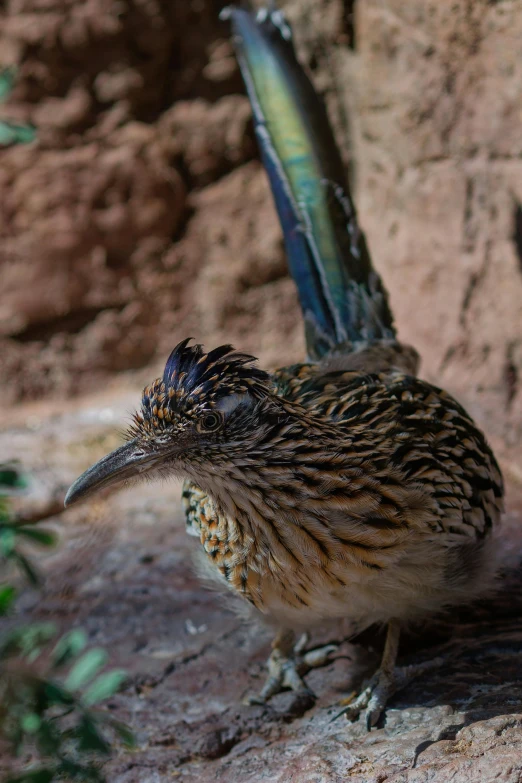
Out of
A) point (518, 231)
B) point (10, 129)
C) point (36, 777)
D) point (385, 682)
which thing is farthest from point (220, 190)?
point (36, 777)

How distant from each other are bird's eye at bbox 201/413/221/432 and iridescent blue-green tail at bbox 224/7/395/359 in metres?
1.66

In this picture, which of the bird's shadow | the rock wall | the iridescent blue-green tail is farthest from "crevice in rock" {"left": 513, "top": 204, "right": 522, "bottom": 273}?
the bird's shadow

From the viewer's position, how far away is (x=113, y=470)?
295cm

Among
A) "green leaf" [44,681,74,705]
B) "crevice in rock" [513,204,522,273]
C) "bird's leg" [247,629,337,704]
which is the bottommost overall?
"bird's leg" [247,629,337,704]

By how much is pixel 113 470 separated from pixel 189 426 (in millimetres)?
307

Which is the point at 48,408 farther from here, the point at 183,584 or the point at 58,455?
the point at 183,584

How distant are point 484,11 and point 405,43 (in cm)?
67

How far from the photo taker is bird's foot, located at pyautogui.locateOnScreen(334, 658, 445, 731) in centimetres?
337

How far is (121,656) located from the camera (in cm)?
432

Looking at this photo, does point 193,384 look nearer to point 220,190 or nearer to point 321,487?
point 321,487

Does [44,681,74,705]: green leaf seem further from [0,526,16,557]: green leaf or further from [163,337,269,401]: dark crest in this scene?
[163,337,269,401]: dark crest

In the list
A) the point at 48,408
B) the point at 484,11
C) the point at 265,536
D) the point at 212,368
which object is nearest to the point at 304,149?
the point at 484,11

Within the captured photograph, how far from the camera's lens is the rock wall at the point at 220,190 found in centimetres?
543

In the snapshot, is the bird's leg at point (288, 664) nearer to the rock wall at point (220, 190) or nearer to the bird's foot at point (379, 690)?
the bird's foot at point (379, 690)
